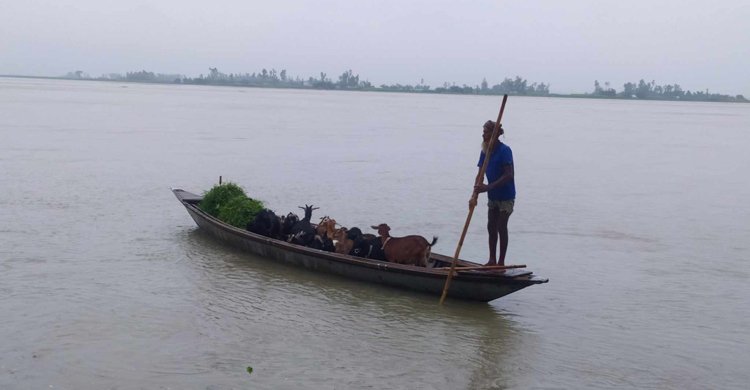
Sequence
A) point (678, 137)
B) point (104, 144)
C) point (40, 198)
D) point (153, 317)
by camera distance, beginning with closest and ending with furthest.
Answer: point (153, 317) < point (40, 198) < point (104, 144) < point (678, 137)

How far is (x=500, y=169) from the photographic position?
8.65m

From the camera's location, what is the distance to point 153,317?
8.59 meters

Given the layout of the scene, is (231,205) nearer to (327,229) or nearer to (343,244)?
(327,229)

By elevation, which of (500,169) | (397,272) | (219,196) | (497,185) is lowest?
(397,272)

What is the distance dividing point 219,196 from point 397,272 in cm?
412

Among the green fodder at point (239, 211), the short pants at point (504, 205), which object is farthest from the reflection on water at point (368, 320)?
the short pants at point (504, 205)

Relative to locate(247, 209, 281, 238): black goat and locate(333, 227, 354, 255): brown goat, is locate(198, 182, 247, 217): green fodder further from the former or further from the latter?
locate(333, 227, 354, 255): brown goat

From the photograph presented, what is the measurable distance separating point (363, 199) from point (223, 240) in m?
5.74

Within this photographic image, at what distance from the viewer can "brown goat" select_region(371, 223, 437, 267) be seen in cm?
926

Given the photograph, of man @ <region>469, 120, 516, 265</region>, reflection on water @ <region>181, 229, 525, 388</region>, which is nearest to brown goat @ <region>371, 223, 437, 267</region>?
reflection on water @ <region>181, 229, 525, 388</region>

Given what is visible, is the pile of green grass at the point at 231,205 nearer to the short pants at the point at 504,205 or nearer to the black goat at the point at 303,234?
the black goat at the point at 303,234

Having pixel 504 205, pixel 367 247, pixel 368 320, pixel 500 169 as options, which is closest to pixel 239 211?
pixel 367 247

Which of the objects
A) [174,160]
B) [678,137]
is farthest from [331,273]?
[678,137]

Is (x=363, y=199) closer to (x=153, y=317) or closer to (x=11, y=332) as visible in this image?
(x=153, y=317)
